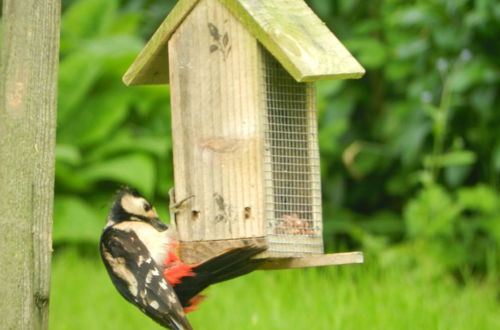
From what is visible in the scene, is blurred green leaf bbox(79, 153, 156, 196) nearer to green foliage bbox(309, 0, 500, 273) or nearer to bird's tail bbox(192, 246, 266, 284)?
green foliage bbox(309, 0, 500, 273)

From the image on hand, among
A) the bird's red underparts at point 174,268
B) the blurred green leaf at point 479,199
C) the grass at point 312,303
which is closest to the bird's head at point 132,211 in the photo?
the bird's red underparts at point 174,268

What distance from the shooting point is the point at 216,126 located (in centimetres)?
319

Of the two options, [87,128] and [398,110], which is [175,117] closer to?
[398,110]

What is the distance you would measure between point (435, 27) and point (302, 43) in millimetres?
3553

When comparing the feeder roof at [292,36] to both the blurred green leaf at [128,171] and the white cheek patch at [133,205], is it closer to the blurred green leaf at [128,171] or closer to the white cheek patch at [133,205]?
the white cheek patch at [133,205]

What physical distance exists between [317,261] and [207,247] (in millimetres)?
401

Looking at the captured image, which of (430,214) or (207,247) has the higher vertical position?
(430,214)

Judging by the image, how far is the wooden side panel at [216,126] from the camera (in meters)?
3.14

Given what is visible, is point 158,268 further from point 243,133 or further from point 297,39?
point 297,39

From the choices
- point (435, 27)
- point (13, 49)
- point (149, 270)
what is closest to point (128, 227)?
point (149, 270)

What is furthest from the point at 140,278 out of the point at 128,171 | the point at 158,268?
the point at 128,171

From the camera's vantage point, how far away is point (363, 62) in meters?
6.66

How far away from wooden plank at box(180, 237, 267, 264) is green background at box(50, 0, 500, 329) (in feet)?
4.46

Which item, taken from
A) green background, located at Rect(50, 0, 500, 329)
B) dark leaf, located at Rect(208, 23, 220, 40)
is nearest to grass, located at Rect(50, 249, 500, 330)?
green background, located at Rect(50, 0, 500, 329)
